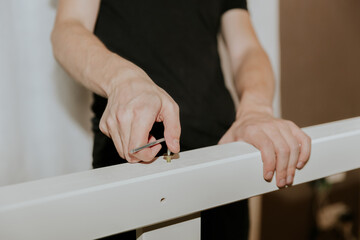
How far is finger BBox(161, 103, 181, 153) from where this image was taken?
1.23 ft

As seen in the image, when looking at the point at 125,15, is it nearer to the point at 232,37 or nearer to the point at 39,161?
the point at 232,37

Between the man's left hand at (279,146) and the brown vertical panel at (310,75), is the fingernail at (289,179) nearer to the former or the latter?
the man's left hand at (279,146)

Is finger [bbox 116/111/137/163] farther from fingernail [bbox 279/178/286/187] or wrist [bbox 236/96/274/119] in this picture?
wrist [bbox 236/96/274/119]

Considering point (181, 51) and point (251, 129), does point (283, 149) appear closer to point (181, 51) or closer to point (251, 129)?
point (251, 129)

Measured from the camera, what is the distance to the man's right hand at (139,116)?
1.19 ft

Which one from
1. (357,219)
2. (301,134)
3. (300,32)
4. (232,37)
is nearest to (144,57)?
(232,37)

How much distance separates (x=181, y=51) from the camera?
0.76 m

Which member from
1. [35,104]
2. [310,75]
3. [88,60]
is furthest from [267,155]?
[310,75]

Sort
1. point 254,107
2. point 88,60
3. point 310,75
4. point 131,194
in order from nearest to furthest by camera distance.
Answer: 1. point 131,194
2. point 88,60
3. point 254,107
4. point 310,75

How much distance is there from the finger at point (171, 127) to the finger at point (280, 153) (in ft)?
0.41

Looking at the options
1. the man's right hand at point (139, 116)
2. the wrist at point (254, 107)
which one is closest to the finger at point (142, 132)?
the man's right hand at point (139, 116)

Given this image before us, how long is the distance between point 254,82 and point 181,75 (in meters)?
0.15

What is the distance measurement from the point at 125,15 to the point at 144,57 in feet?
0.29

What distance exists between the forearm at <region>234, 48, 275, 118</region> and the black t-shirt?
0.22ft
